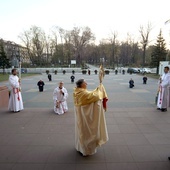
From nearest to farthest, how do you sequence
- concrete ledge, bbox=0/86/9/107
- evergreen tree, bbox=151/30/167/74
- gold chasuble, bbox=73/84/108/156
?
gold chasuble, bbox=73/84/108/156 < concrete ledge, bbox=0/86/9/107 < evergreen tree, bbox=151/30/167/74

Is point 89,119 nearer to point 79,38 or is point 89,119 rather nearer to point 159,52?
point 159,52

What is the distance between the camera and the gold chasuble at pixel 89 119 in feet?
10.7

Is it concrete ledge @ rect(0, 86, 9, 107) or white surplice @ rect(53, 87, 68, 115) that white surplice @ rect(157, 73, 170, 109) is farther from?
concrete ledge @ rect(0, 86, 9, 107)

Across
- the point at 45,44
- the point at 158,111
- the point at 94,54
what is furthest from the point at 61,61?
the point at 158,111

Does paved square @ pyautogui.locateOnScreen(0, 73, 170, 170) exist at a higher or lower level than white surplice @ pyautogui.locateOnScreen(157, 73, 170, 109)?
lower

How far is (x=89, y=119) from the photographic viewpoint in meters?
3.35

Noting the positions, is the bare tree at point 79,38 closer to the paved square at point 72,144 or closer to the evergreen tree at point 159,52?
the evergreen tree at point 159,52

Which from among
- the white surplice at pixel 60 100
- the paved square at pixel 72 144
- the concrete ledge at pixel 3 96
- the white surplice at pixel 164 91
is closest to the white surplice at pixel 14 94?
the paved square at pixel 72 144

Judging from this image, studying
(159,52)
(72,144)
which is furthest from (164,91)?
(159,52)

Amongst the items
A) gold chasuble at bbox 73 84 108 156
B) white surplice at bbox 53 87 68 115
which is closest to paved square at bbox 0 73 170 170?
gold chasuble at bbox 73 84 108 156

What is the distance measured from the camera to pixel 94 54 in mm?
93500

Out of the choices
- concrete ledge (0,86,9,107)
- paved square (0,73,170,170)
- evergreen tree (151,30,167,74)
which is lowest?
paved square (0,73,170,170)

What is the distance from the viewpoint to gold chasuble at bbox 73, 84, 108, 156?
325 cm

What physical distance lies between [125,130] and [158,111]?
287 cm
